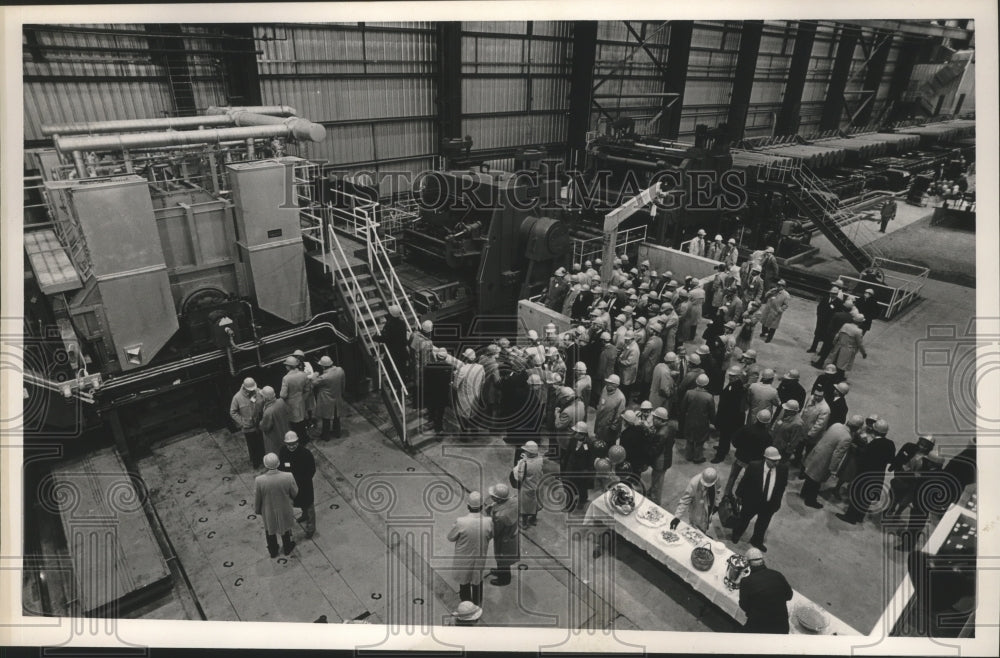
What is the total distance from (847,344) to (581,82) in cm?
1216

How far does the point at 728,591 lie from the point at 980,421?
2.71 metres

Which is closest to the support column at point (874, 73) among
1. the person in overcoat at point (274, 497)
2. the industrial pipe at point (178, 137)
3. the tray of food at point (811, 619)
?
the industrial pipe at point (178, 137)

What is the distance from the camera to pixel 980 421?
5043 millimetres

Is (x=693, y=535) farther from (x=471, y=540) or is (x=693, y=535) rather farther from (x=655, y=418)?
(x=471, y=540)

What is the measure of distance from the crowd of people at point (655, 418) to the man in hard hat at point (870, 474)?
2 centimetres

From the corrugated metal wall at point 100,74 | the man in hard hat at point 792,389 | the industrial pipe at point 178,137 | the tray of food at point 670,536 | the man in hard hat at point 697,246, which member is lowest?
the tray of food at point 670,536

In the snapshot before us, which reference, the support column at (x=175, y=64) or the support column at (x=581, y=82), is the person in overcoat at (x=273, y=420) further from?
the support column at (x=581, y=82)

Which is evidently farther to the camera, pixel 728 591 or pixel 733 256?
pixel 733 256

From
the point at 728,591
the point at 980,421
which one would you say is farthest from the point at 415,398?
the point at 980,421

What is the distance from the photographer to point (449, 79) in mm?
15023

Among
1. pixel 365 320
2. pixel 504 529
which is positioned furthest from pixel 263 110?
pixel 504 529

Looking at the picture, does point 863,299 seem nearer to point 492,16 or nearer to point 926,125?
point 492,16

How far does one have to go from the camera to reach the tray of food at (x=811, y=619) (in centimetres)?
505

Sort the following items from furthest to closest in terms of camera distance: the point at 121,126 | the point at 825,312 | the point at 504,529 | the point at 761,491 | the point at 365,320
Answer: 1. the point at 825,312
2. the point at 365,320
3. the point at 121,126
4. the point at 761,491
5. the point at 504,529
